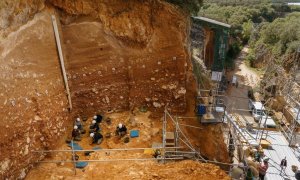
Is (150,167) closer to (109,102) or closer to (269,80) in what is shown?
(109,102)

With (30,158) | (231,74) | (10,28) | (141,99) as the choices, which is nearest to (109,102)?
(141,99)

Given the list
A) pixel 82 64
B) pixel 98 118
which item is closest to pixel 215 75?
pixel 98 118

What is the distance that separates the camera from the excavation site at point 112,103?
37.2 feet

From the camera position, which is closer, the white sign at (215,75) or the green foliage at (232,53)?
the white sign at (215,75)

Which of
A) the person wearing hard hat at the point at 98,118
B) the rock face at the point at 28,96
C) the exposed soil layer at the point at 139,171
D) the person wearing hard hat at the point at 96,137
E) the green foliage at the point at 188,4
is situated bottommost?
the exposed soil layer at the point at 139,171

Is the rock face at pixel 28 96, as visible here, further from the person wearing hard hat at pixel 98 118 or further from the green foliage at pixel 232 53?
the green foliage at pixel 232 53

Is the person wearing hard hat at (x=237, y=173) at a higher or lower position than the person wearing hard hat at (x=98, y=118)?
lower

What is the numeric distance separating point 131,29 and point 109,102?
351 cm

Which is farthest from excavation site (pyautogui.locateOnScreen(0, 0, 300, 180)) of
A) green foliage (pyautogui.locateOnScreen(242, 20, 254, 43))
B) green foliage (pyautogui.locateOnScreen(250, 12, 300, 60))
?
green foliage (pyautogui.locateOnScreen(242, 20, 254, 43))

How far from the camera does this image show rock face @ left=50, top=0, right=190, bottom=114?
13.7m

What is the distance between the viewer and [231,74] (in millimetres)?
39781

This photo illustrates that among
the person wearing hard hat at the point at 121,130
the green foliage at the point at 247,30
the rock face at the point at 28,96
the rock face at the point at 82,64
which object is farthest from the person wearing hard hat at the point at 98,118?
the green foliage at the point at 247,30

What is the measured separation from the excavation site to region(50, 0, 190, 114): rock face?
0.04m

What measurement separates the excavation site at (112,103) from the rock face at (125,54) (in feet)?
0.15
